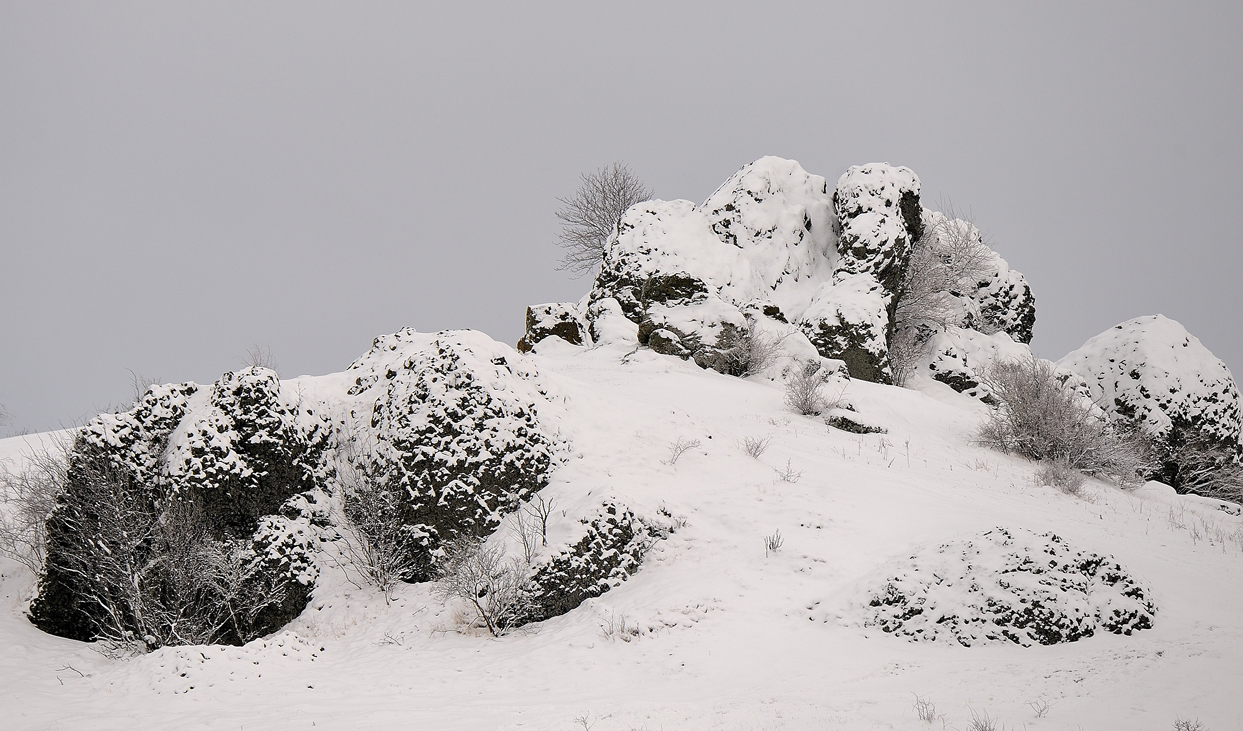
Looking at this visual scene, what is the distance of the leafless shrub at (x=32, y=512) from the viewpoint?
9320 mm

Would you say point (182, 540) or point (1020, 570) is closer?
point (1020, 570)

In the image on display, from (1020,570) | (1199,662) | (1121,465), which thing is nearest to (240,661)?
(1020,570)

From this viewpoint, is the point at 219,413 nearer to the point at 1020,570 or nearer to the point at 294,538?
Result: the point at 294,538

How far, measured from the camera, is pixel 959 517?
32.4ft

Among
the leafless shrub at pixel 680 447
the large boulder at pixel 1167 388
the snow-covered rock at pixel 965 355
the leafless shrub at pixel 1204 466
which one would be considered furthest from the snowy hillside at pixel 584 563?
the snow-covered rock at pixel 965 355

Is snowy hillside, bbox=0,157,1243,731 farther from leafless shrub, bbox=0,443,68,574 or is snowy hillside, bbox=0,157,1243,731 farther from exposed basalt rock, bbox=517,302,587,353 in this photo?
exposed basalt rock, bbox=517,302,587,353

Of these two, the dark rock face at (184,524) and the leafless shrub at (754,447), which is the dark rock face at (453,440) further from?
the leafless shrub at (754,447)

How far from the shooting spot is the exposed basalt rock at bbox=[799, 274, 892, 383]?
21688 mm

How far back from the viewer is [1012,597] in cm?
701

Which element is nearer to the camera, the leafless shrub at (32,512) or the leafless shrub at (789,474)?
the leafless shrub at (32,512)

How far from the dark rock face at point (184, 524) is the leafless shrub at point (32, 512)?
356mm

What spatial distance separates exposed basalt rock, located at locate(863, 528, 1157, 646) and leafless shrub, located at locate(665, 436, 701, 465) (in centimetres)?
431

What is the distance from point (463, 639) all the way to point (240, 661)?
2.31 metres

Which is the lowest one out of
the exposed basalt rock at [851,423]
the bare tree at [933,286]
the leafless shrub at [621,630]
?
the leafless shrub at [621,630]
